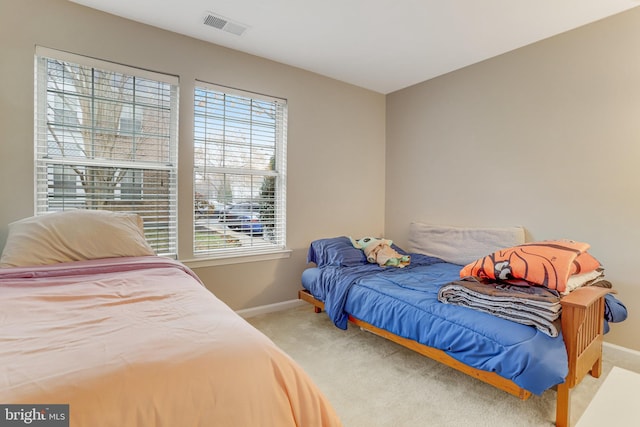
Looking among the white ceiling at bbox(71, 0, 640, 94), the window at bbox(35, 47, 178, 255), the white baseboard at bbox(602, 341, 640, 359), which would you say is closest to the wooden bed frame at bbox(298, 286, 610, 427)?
the white baseboard at bbox(602, 341, 640, 359)

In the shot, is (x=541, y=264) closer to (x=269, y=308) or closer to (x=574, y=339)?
(x=574, y=339)

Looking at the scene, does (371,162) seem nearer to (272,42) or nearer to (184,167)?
(272,42)

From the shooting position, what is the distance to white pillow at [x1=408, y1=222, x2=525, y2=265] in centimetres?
290

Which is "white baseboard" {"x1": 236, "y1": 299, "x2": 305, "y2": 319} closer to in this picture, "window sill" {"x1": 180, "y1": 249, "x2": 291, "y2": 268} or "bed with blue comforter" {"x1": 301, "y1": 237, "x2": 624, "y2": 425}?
"bed with blue comforter" {"x1": 301, "y1": 237, "x2": 624, "y2": 425}

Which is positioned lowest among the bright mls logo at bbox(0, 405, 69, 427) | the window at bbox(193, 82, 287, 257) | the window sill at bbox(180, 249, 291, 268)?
the window sill at bbox(180, 249, 291, 268)

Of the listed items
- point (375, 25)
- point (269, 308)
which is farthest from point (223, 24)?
point (269, 308)

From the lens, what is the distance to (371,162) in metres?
4.05

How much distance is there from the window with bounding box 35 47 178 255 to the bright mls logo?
213cm

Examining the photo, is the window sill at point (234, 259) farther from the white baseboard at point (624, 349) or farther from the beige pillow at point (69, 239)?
the white baseboard at point (624, 349)

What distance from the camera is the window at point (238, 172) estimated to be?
9.59 feet

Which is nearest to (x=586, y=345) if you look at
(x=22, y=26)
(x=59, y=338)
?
(x=59, y=338)

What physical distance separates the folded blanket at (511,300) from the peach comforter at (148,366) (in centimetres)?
128

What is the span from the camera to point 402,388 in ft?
6.45

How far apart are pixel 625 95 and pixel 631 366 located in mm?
1940
